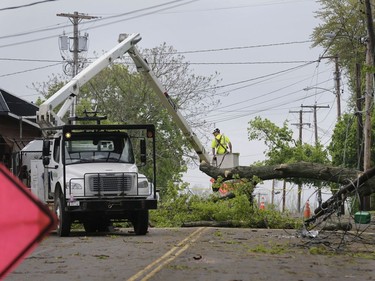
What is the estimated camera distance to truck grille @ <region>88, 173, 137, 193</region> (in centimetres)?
1914

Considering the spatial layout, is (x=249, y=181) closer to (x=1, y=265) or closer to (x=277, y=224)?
(x=277, y=224)

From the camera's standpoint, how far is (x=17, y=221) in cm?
256

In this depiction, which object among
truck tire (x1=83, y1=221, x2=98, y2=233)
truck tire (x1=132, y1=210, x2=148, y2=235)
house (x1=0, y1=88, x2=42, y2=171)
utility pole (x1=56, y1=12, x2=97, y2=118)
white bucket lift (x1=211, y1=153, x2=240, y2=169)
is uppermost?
utility pole (x1=56, y1=12, x2=97, y2=118)

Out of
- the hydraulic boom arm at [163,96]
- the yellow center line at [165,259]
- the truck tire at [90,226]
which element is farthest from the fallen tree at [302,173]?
the truck tire at [90,226]

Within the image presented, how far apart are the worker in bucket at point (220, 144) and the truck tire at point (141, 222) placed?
9562 millimetres

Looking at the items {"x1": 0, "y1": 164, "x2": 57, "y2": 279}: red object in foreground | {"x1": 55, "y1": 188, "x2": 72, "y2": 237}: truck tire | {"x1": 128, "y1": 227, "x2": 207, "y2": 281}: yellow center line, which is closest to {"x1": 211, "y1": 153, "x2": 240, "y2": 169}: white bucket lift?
{"x1": 128, "y1": 227, "x2": 207, "y2": 281}: yellow center line

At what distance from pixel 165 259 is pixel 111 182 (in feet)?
21.7

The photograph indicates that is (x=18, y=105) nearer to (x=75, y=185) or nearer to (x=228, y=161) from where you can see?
(x=228, y=161)

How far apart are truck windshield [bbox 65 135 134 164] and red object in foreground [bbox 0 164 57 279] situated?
17.4 m

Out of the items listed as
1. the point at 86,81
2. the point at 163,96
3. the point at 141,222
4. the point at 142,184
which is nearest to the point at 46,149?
the point at 142,184

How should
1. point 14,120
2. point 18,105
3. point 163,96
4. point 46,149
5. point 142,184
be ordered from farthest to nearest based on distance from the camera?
point 18,105 → point 14,120 → point 163,96 → point 46,149 → point 142,184

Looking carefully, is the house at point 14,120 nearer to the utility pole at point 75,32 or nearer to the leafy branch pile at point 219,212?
the leafy branch pile at point 219,212

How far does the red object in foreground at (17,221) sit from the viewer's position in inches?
101

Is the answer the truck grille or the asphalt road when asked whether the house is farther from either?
the asphalt road
